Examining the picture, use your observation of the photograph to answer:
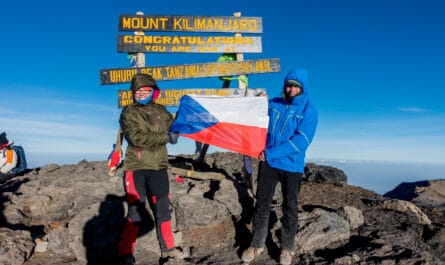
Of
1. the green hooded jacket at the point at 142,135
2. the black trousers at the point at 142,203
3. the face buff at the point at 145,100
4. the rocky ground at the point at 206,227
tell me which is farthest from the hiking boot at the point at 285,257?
the face buff at the point at 145,100

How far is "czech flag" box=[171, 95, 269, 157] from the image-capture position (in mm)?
6600

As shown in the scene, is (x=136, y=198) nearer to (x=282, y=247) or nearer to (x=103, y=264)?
(x=103, y=264)

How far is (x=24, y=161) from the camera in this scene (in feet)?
39.4

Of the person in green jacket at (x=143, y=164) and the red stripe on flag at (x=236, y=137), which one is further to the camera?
the red stripe on flag at (x=236, y=137)

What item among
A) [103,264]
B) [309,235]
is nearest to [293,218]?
[309,235]

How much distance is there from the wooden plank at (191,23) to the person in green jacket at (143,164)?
5215 mm

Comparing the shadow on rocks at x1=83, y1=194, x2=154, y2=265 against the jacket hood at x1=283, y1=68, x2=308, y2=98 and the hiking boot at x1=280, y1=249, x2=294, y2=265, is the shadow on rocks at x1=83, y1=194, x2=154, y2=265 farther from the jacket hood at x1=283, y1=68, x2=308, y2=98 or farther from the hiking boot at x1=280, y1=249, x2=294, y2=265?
the jacket hood at x1=283, y1=68, x2=308, y2=98

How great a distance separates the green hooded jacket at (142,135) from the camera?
4914mm

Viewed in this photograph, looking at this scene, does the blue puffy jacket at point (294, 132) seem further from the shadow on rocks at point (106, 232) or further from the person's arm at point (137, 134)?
the shadow on rocks at point (106, 232)

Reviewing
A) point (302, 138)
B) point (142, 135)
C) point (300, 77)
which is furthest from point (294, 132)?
point (142, 135)

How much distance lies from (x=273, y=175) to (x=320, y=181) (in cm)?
642

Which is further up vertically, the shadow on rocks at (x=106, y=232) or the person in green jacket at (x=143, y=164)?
the person in green jacket at (x=143, y=164)

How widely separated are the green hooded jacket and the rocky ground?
5.42 ft

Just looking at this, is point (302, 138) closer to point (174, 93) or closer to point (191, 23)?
point (174, 93)
